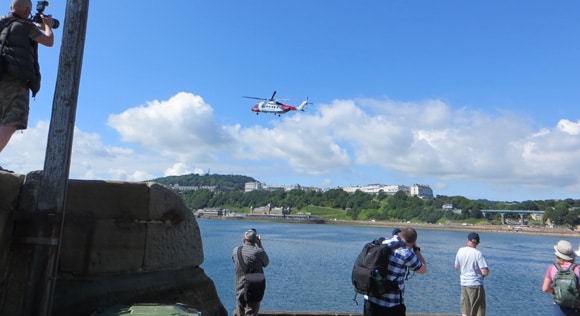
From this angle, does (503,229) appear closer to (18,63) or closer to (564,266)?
(564,266)

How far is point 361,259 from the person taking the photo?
511 cm

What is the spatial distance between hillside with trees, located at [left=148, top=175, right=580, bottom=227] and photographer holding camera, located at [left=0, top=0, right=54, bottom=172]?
12901cm

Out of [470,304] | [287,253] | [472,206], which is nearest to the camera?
[470,304]

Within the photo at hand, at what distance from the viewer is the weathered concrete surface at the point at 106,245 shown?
3.18 m

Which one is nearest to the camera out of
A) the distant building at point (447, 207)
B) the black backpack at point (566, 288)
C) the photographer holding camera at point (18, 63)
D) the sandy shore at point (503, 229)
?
the photographer holding camera at point (18, 63)

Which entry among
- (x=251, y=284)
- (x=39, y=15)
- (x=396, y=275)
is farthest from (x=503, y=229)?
(x=39, y=15)

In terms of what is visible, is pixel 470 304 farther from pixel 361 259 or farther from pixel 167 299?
pixel 167 299

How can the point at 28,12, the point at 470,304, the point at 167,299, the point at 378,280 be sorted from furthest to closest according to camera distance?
the point at 470,304 < the point at 378,280 < the point at 167,299 < the point at 28,12

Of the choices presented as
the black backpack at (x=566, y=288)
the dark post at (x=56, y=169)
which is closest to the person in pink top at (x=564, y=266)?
the black backpack at (x=566, y=288)

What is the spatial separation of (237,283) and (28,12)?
4278 mm

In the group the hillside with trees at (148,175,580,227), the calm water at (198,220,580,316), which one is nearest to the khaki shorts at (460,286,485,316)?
the calm water at (198,220,580,316)

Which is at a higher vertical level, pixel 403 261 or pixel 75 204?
pixel 75 204

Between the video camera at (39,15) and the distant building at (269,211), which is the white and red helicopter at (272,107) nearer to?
the video camera at (39,15)

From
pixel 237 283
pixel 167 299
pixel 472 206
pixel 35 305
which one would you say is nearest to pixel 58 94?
pixel 35 305
